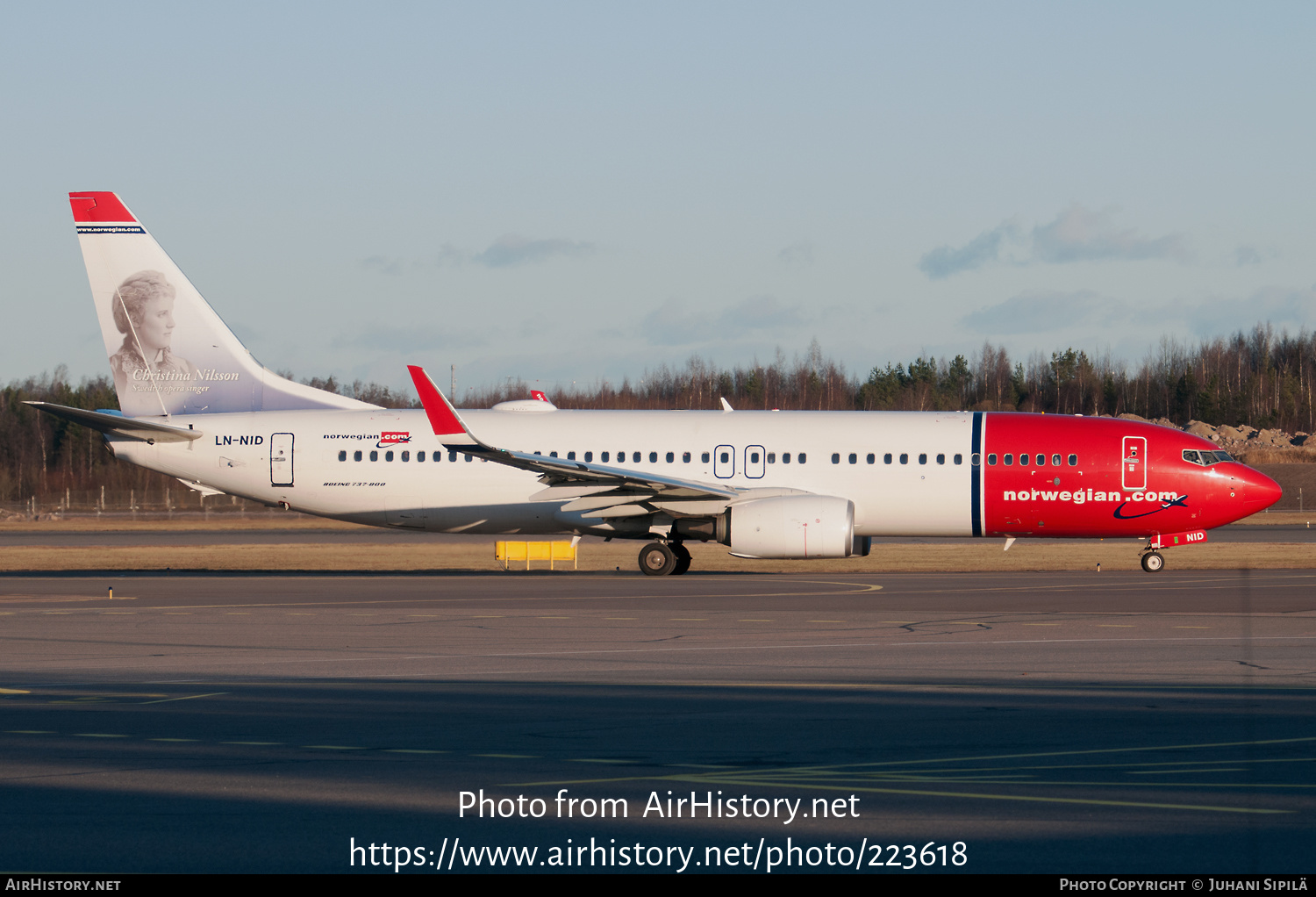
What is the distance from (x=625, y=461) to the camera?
29875 millimetres

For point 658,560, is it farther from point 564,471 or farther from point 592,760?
point 592,760

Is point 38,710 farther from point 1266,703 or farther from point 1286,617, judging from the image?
point 1286,617

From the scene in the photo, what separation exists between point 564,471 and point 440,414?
2.88 m

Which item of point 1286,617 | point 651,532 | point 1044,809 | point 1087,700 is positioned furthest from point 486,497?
point 1044,809

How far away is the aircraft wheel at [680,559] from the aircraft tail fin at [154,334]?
9655mm

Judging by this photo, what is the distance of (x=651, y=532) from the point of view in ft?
96.1

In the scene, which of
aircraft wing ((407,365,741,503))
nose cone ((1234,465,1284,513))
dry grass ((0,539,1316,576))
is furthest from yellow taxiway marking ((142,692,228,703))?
nose cone ((1234,465,1284,513))

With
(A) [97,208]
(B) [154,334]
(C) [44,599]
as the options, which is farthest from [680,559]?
(A) [97,208]

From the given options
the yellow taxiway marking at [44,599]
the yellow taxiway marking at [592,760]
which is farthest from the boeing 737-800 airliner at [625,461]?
the yellow taxiway marking at [592,760]

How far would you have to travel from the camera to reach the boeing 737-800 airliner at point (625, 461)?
28594 mm

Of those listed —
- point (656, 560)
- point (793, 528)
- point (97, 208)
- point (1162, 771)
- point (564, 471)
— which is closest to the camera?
point (1162, 771)

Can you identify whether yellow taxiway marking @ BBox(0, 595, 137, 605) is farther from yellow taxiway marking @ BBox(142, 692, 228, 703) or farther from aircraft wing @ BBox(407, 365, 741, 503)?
yellow taxiway marking @ BBox(142, 692, 228, 703)

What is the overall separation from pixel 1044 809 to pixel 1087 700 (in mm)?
4542
